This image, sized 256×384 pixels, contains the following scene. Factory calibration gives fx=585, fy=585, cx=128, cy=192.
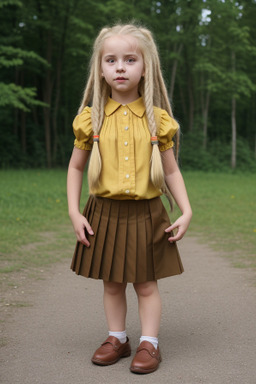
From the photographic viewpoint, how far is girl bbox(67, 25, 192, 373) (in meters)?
3.19

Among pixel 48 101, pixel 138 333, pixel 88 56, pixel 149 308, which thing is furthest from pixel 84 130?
pixel 48 101

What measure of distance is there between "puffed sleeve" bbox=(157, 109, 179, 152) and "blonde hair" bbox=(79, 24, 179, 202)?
8cm

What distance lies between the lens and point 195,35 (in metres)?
27.7

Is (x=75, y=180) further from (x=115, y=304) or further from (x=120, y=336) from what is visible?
(x=120, y=336)

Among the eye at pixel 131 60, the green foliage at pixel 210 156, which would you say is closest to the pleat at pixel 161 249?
the eye at pixel 131 60

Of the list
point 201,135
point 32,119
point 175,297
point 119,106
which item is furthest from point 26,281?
point 32,119

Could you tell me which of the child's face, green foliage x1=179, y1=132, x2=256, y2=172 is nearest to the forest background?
green foliage x1=179, y1=132, x2=256, y2=172

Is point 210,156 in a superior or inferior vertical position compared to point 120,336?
inferior

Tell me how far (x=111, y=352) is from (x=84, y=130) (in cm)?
125

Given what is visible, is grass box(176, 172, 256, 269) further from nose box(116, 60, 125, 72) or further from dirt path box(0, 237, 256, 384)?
nose box(116, 60, 125, 72)

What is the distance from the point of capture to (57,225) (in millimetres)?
9008

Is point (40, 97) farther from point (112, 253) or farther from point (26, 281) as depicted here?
point (112, 253)

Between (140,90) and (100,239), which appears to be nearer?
(100,239)

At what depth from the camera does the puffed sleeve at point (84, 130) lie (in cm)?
329
